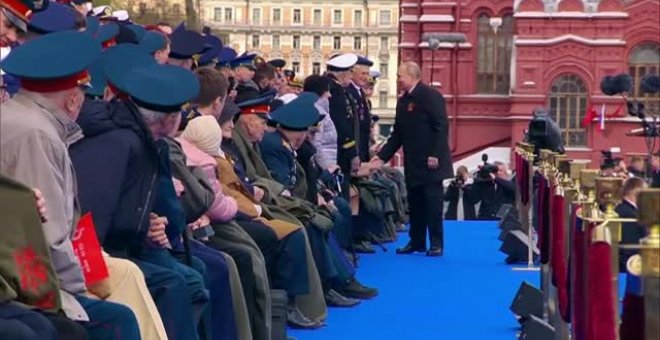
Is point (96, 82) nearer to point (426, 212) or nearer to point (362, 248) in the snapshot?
point (426, 212)

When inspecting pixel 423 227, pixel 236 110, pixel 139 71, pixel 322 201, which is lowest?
pixel 423 227

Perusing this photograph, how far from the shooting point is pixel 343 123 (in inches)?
627

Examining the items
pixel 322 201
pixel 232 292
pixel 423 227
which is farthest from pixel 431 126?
pixel 232 292

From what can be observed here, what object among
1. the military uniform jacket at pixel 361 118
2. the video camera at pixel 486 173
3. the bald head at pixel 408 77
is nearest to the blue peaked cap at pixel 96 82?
the military uniform jacket at pixel 361 118

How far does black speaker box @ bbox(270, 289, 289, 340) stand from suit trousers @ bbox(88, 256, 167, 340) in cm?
290

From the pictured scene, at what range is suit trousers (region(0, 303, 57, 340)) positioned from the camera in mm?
5555

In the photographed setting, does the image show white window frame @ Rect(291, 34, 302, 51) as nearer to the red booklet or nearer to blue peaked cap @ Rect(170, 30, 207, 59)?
blue peaked cap @ Rect(170, 30, 207, 59)

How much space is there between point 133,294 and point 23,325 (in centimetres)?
138

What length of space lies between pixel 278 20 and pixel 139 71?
10129 cm

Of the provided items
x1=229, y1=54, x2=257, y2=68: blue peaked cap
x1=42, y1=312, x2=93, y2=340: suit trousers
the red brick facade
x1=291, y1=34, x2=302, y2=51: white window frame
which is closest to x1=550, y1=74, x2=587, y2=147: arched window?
the red brick facade

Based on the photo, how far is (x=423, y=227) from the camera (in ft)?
55.5

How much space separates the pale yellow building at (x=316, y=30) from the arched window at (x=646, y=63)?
5898 centimetres

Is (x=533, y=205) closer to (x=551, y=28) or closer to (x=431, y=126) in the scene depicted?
(x=431, y=126)

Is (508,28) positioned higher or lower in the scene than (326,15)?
higher
